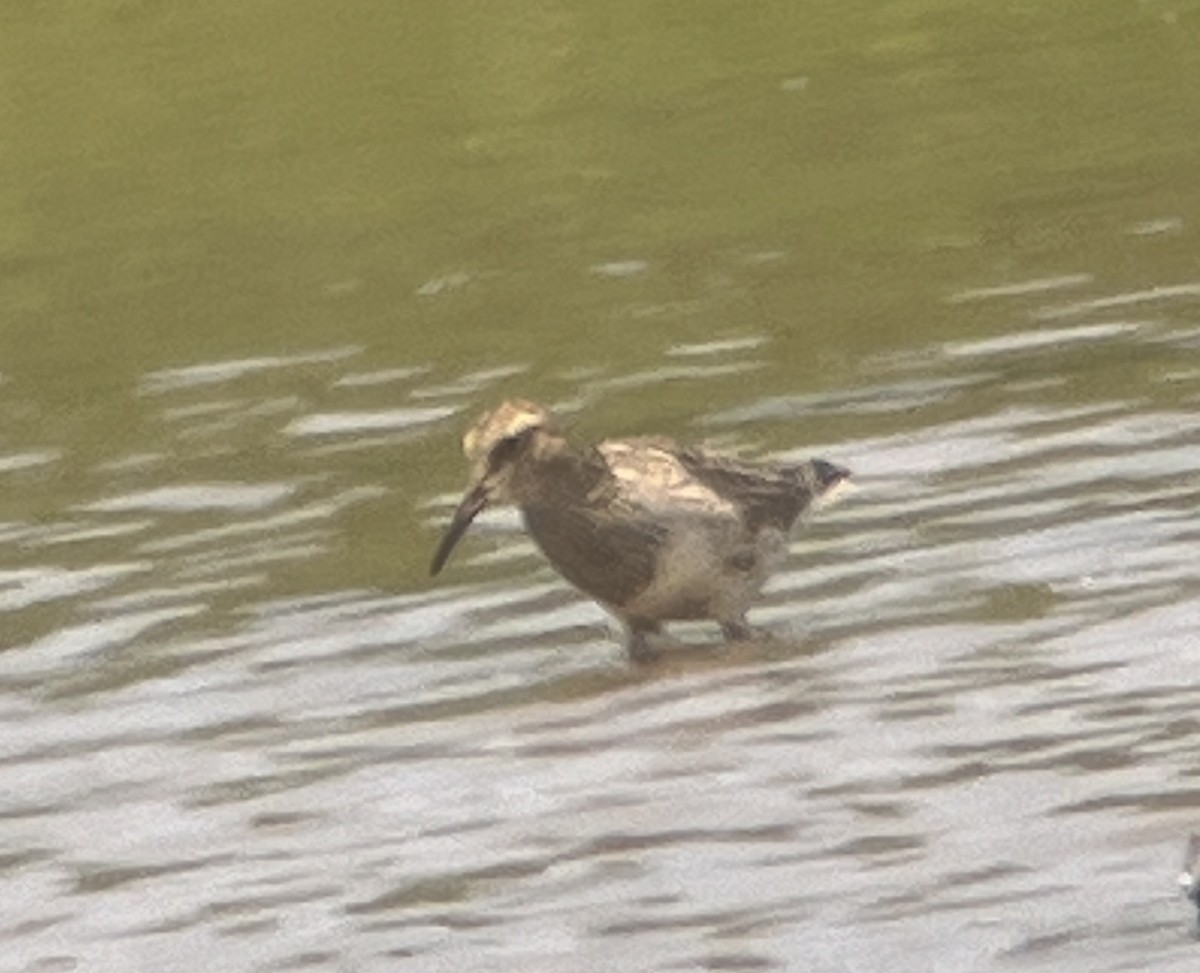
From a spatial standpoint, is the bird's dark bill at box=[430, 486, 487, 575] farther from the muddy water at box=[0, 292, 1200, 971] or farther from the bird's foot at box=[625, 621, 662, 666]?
the bird's foot at box=[625, 621, 662, 666]

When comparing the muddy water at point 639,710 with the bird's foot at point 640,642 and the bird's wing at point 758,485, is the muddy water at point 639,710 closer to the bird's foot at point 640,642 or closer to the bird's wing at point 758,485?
the bird's foot at point 640,642

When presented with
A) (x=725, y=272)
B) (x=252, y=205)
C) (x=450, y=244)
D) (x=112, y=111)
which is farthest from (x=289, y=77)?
(x=725, y=272)

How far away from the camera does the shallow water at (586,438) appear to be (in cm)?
1103

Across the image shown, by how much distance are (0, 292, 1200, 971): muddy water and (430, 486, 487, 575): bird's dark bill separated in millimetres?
280

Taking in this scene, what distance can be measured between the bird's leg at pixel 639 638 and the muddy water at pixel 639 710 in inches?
1.8

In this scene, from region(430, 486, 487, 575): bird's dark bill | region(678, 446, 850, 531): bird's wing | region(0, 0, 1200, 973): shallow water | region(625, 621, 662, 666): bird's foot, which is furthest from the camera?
region(678, 446, 850, 531): bird's wing

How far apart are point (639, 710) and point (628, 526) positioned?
1.07 meters

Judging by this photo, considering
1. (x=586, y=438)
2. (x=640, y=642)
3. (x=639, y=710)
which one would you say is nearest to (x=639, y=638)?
→ (x=640, y=642)

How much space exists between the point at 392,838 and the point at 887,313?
653cm

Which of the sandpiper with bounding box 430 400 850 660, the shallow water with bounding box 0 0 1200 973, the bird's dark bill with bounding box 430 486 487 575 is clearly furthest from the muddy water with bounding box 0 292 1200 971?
the bird's dark bill with bounding box 430 486 487 575

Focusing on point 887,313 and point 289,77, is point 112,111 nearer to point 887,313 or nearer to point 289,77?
point 289,77

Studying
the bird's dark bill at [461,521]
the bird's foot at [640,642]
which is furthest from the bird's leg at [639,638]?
the bird's dark bill at [461,521]

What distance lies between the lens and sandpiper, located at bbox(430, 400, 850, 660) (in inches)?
546

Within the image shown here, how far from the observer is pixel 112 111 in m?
24.4
